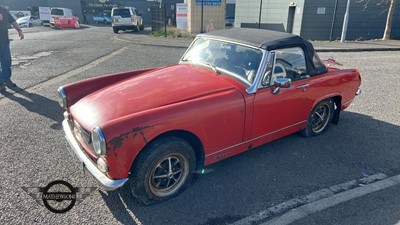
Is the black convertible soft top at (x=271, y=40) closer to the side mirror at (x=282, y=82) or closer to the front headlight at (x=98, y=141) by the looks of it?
the side mirror at (x=282, y=82)

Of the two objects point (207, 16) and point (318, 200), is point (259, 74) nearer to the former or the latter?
point (318, 200)

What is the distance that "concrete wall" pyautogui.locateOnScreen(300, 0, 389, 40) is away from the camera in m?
17.6

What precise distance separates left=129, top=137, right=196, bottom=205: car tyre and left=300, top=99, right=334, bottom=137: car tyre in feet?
6.82

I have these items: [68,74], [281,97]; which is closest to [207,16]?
[68,74]

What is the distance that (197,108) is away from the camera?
2631 millimetres

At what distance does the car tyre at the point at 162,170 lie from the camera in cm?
244

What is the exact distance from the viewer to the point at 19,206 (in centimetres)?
260

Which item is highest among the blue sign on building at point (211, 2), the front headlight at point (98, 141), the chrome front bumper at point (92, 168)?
the blue sign on building at point (211, 2)

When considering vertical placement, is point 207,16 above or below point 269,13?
below

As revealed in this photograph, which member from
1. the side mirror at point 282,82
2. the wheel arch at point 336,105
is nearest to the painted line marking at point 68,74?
the side mirror at point 282,82

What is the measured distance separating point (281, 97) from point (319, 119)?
3.98 feet

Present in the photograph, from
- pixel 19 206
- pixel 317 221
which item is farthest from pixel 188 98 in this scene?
pixel 19 206

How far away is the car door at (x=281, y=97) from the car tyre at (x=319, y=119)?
245 millimetres

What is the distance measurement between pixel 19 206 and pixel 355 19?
2071cm
